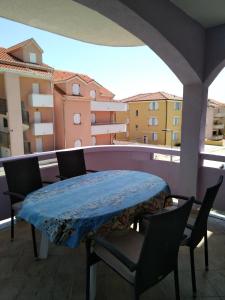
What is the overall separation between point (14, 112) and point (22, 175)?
32.2ft

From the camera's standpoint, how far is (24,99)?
12086mm

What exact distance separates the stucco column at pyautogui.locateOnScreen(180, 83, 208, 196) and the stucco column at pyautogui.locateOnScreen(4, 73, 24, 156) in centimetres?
949

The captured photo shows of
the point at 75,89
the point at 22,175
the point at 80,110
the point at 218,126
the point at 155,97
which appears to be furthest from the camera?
the point at 218,126

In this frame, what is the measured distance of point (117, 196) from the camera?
6.46 ft

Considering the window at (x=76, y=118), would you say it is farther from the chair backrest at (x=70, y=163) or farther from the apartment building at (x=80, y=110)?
the chair backrest at (x=70, y=163)

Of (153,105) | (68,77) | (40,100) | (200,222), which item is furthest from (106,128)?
(200,222)

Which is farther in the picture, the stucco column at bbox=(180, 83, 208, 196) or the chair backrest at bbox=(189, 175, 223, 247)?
the stucco column at bbox=(180, 83, 208, 196)

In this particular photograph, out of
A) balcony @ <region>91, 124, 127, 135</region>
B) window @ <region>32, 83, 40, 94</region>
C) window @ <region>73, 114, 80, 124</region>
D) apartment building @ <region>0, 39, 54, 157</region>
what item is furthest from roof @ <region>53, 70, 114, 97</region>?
balcony @ <region>91, 124, 127, 135</region>

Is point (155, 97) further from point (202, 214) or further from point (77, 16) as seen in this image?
point (202, 214)

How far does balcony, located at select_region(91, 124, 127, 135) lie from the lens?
51.8 ft

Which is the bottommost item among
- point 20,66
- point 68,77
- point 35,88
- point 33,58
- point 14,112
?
point 14,112

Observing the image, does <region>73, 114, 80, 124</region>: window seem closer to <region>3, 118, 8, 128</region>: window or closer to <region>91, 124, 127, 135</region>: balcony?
<region>91, 124, 127, 135</region>: balcony

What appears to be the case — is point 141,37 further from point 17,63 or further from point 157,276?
point 17,63

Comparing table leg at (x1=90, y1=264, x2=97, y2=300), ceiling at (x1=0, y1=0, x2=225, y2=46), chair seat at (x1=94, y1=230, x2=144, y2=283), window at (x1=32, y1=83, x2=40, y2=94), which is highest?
window at (x1=32, y1=83, x2=40, y2=94)
